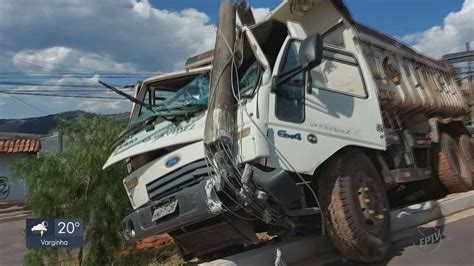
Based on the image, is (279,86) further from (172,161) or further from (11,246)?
(11,246)

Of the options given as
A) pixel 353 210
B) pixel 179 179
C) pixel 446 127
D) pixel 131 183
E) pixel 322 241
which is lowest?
pixel 322 241

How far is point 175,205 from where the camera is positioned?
17.3ft

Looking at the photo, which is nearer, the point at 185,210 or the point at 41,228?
the point at 185,210

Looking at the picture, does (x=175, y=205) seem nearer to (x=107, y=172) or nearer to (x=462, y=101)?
(x=107, y=172)

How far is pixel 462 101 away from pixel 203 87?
8.83m

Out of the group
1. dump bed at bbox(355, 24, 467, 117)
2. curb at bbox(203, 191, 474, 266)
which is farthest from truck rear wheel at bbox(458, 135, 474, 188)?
curb at bbox(203, 191, 474, 266)

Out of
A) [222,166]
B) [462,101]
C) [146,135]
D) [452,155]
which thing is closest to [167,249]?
[146,135]

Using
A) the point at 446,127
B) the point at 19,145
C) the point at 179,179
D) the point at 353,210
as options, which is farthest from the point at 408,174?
the point at 19,145

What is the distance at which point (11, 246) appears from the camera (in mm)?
11312

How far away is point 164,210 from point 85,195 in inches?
75.8

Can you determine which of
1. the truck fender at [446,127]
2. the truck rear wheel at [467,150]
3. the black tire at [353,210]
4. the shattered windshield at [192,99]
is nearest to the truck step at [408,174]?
the truck fender at [446,127]

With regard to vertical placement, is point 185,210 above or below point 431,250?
above

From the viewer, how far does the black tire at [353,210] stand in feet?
18.9

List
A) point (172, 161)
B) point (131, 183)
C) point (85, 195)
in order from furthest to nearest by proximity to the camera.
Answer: point (85, 195)
point (131, 183)
point (172, 161)
